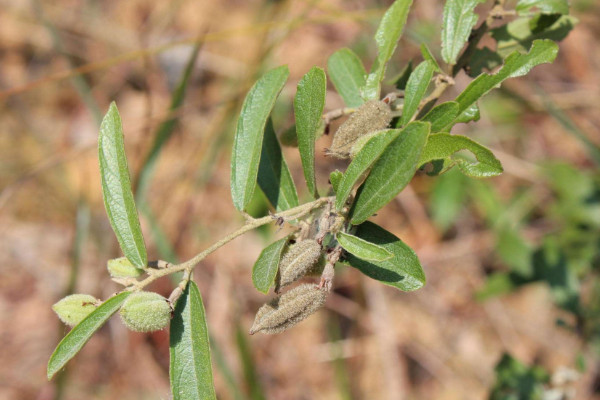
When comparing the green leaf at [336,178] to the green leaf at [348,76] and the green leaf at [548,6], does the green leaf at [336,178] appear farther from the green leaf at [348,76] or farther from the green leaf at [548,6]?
the green leaf at [548,6]

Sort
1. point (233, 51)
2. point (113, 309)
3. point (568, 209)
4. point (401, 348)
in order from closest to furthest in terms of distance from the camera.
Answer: point (113, 309) < point (568, 209) < point (401, 348) < point (233, 51)

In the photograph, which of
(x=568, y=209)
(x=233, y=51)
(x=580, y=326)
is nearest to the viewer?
(x=580, y=326)

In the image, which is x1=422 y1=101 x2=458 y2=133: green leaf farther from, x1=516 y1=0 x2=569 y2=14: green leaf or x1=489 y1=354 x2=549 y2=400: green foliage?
x1=489 y1=354 x2=549 y2=400: green foliage

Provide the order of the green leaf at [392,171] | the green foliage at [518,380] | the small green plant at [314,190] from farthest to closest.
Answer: the green foliage at [518,380], the small green plant at [314,190], the green leaf at [392,171]

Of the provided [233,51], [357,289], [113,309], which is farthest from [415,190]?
[113,309]

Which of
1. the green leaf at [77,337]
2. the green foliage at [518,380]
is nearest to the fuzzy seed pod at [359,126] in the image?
the green leaf at [77,337]

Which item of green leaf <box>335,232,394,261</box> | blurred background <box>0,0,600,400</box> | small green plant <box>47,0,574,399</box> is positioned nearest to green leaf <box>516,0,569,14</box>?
small green plant <box>47,0,574,399</box>

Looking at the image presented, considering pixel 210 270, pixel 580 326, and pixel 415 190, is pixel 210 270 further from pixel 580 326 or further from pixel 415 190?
pixel 580 326
